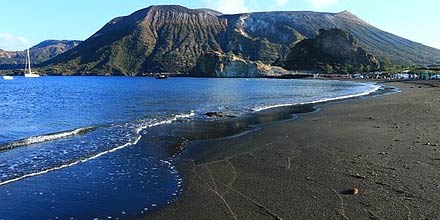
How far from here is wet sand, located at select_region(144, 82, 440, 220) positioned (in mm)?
9602

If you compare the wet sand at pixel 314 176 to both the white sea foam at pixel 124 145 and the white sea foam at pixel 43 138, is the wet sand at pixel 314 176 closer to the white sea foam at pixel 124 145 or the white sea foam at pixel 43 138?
the white sea foam at pixel 124 145

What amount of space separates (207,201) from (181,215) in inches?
44.6

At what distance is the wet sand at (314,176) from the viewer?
9602mm

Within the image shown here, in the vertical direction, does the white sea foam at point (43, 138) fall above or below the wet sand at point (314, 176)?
below

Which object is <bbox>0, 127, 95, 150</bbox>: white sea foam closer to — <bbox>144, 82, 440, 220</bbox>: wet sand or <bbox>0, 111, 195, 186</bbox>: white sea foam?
<bbox>0, 111, 195, 186</bbox>: white sea foam

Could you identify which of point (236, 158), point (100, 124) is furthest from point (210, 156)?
point (100, 124)

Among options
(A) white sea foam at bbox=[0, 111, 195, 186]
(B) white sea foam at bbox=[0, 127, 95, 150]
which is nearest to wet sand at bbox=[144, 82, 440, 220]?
(A) white sea foam at bbox=[0, 111, 195, 186]

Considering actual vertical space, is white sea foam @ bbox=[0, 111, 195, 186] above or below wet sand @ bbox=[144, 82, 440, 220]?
below

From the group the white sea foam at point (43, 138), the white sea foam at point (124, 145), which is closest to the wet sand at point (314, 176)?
the white sea foam at point (124, 145)

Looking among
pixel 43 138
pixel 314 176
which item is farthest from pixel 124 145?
pixel 314 176

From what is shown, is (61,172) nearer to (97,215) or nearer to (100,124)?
(97,215)

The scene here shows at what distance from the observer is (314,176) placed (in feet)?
41.4

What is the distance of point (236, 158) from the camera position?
15844mm

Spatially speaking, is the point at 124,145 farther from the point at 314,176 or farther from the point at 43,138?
the point at 314,176
